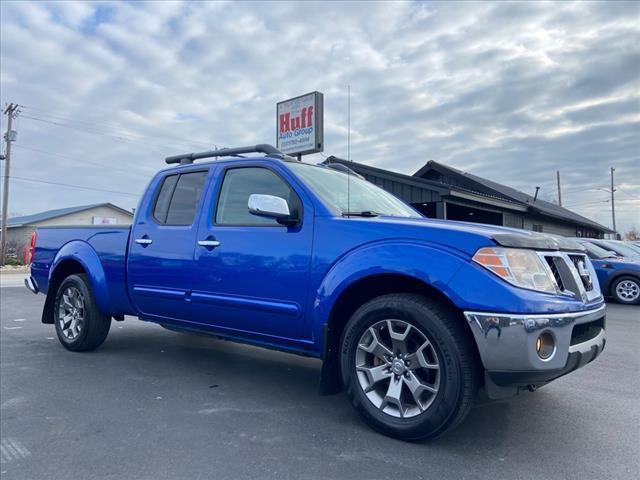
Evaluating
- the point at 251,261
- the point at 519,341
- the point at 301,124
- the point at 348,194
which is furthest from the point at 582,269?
the point at 301,124

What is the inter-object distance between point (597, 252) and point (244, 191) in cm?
997

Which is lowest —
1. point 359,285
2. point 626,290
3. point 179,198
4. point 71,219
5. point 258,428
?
point 258,428

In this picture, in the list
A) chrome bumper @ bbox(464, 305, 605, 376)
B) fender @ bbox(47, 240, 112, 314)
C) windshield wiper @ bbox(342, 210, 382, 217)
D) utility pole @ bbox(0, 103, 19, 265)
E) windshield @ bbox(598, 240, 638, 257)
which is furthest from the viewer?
utility pole @ bbox(0, 103, 19, 265)

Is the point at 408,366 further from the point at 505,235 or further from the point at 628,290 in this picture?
the point at 628,290

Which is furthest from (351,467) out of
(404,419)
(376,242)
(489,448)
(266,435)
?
(376,242)

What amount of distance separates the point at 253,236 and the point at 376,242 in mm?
1054

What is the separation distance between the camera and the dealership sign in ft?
51.0

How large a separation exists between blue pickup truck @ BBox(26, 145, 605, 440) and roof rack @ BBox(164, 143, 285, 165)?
0.01m

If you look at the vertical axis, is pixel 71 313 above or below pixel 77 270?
below

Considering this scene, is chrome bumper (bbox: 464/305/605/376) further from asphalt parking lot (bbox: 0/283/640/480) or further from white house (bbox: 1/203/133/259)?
white house (bbox: 1/203/133/259)

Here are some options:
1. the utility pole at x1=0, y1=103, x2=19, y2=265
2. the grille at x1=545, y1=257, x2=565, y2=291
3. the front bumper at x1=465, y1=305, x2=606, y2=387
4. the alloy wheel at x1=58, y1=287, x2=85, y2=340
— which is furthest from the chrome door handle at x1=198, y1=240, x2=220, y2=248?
the utility pole at x1=0, y1=103, x2=19, y2=265

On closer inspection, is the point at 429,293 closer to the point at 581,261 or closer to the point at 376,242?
the point at 376,242

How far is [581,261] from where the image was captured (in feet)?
10.9

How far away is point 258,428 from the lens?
3.18 m
